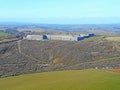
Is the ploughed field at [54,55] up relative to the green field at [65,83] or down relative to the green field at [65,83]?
down

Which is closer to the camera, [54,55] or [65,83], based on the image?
[65,83]

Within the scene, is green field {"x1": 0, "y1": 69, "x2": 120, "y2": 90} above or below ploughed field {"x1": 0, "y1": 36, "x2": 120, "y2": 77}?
above

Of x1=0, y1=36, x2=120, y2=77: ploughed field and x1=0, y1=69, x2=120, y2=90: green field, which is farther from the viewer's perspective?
x1=0, y1=36, x2=120, y2=77: ploughed field

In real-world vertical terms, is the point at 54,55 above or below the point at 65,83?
below

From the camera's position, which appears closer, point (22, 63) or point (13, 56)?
point (22, 63)

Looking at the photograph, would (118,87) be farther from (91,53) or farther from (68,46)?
(68,46)

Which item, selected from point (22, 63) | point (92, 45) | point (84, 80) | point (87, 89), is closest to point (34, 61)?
point (22, 63)

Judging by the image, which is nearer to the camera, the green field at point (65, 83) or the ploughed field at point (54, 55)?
the green field at point (65, 83)

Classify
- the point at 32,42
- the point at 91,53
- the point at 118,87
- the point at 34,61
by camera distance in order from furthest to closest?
1. the point at 32,42
2. the point at 91,53
3. the point at 34,61
4. the point at 118,87
